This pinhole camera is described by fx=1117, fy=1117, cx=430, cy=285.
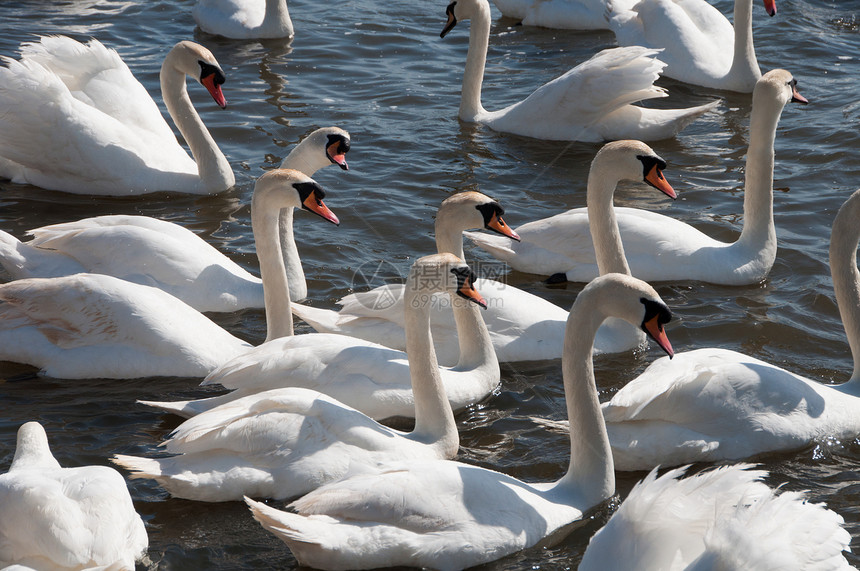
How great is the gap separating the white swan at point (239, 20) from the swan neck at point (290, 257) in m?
6.79

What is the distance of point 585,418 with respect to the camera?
221 inches

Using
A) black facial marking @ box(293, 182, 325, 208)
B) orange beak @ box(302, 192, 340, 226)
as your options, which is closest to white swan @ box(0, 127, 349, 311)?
orange beak @ box(302, 192, 340, 226)

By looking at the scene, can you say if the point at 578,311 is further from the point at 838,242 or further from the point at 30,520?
the point at 30,520

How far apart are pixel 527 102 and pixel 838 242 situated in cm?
514

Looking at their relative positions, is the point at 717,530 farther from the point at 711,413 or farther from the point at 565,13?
the point at 565,13

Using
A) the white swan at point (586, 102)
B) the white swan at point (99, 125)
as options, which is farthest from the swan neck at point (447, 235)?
the white swan at point (586, 102)

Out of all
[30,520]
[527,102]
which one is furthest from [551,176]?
[30,520]

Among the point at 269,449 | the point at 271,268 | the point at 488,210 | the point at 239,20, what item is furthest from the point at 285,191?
the point at 239,20

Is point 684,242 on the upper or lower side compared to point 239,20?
lower

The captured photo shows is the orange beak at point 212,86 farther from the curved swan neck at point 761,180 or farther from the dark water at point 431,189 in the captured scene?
the curved swan neck at point 761,180

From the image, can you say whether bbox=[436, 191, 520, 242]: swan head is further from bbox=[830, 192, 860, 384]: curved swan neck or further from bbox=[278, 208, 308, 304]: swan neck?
bbox=[830, 192, 860, 384]: curved swan neck

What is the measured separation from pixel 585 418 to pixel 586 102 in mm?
5783

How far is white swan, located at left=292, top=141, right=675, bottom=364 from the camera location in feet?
22.6

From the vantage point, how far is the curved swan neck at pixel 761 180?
326 inches
